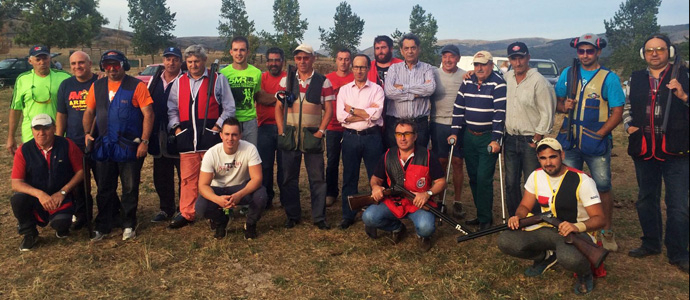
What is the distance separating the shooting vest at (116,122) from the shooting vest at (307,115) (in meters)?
1.74

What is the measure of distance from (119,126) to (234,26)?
73.8 meters

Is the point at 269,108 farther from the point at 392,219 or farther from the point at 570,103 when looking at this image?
the point at 570,103

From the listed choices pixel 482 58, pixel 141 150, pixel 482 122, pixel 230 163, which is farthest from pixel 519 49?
pixel 141 150

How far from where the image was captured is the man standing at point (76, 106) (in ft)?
17.8

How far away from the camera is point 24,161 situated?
4.99 meters

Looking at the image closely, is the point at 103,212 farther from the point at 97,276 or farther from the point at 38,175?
the point at 97,276

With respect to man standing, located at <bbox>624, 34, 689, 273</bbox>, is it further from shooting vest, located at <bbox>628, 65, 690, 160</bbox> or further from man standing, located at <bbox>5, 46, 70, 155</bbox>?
man standing, located at <bbox>5, 46, 70, 155</bbox>

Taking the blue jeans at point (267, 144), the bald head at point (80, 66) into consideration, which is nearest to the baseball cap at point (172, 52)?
the bald head at point (80, 66)

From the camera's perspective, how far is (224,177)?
5.28m

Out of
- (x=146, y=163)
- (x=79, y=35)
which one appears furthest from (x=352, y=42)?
(x=146, y=163)

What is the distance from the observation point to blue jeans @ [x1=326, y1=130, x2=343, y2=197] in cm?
623

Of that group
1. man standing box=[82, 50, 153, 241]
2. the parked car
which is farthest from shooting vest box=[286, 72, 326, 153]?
the parked car

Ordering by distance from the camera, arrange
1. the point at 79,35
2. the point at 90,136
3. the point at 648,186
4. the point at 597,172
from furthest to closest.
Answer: the point at 79,35
the point at 90,136
the point at 597,172
the point at 648,186

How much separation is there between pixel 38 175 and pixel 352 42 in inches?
2642
